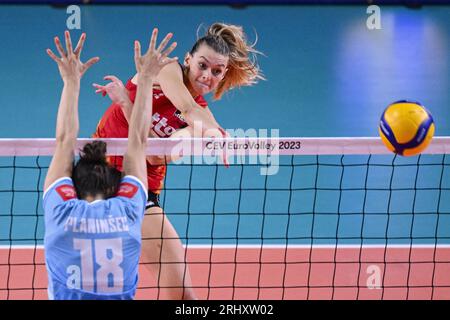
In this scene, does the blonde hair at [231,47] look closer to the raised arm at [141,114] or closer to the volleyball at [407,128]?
the raised arm at [141,114]

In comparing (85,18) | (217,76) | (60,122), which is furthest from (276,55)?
(60,122)

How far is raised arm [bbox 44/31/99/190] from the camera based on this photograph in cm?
377

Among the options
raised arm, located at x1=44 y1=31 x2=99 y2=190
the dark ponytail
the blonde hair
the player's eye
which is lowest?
the dark ponytail

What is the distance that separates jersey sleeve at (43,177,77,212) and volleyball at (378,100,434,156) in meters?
1.66

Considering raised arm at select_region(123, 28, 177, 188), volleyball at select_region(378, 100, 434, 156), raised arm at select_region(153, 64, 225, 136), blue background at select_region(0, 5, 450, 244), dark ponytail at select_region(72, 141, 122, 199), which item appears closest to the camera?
dark ponytail at select_region(72, 141, 122, 199)

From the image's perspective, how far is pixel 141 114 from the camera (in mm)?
4043

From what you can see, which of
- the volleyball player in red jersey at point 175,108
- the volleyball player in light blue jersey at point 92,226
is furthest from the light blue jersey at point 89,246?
the volleyball player in red jersey at point 175,108

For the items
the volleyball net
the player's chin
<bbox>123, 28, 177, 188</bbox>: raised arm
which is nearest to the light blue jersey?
<bbox>123, 28, 177, 188</bbox>: raised arm

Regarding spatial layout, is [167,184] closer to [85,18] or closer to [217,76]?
[217,76]

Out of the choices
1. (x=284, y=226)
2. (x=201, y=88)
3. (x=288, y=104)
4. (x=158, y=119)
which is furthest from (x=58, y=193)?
(x=288, y=104)

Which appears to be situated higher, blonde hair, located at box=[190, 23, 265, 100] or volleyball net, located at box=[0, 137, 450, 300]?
blonde hair, located at box=[190, 23, 265, 100]

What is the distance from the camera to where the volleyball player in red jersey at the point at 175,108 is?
15.5 ft

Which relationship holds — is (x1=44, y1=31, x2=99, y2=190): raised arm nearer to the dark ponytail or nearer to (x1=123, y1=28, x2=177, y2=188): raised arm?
the dark ponytail

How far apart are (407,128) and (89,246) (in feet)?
5.73
